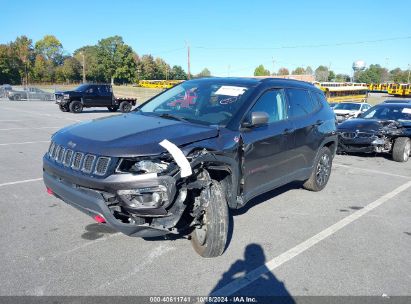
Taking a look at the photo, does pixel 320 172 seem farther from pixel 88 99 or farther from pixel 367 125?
pixel 88 99

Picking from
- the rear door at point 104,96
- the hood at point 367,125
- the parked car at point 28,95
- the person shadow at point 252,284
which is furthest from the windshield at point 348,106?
the parked car at point 28,95

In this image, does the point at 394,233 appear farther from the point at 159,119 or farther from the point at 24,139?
the point at 24,139

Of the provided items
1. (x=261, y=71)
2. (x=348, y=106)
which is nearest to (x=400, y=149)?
(x=348, y=106)

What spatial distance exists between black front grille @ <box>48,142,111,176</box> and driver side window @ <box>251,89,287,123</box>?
193cm

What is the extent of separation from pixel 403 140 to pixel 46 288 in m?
9.04

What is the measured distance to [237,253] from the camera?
3855 millimetres

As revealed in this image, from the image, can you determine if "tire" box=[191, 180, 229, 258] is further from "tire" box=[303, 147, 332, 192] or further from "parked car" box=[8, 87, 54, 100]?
"parked car" box=[8, 87, 54, 100]

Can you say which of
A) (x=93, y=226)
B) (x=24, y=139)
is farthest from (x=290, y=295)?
(x=24, y=139)

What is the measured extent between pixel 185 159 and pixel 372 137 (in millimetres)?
7432

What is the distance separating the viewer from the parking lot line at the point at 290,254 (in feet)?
10.6

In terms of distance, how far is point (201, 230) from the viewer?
3.70 meters

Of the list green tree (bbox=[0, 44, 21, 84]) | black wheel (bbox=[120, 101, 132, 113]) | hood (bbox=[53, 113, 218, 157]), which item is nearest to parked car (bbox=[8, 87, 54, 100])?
black wheel (bbox=[120, 101, 132, 113])

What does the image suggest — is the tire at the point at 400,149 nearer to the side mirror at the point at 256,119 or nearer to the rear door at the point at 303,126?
the rear door at the point at 303,126

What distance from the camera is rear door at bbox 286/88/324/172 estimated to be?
5.19m
